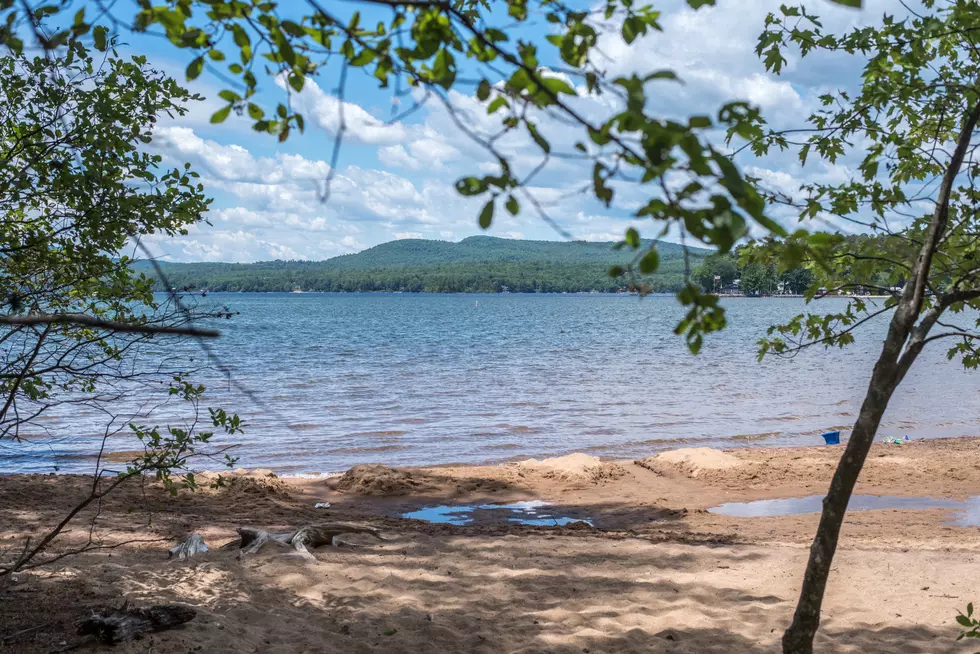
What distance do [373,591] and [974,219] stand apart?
5.49 meters

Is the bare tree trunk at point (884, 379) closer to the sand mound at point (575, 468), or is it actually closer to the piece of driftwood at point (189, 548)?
the piece of driftwood at point (189, 548)

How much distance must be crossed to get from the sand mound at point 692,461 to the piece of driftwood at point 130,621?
10251 millimetres

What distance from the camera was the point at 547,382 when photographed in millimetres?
28719

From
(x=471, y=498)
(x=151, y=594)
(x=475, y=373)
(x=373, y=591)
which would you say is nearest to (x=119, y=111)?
(x=151, y=594)

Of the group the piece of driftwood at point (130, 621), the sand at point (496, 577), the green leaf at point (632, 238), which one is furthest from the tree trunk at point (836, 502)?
the piece of driftwood at point (130, 621)

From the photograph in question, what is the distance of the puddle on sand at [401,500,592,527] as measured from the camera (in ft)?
37.5

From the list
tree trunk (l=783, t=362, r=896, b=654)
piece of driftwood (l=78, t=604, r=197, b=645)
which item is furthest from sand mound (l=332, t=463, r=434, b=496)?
tree trunk (l=783, t=362, r=896, b=654)

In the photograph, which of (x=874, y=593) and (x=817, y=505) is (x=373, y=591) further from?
(x=817, y=505)

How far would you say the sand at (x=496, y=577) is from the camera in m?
6.11

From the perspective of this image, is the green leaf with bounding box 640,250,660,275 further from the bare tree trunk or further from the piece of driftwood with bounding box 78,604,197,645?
the piece of driftwood with bounding box 78,604,197,645

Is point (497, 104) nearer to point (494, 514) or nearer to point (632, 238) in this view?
point (632, 238)

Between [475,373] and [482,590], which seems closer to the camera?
[482,590]

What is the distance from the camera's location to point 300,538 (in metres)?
8.58

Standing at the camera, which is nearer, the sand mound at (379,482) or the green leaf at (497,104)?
the green leaf at (497,104)
